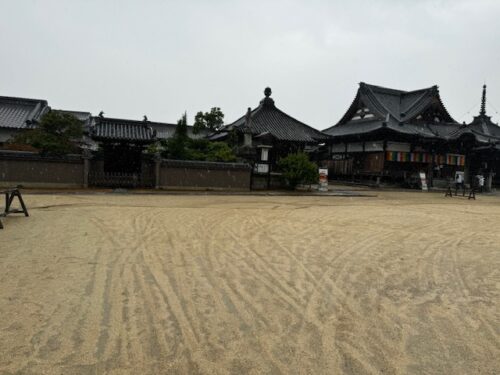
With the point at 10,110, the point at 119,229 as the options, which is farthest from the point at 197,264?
the point at 10,110

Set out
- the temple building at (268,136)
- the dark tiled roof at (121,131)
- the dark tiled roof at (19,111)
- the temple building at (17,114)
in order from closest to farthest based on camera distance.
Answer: the dark tiled roof at (121,131), the temple building at (268,136), the temple building at (17,114), the dark tiled roof at (19,111)

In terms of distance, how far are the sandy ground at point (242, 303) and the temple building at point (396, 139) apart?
1013 inches

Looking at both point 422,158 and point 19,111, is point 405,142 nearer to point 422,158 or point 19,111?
point 422,158

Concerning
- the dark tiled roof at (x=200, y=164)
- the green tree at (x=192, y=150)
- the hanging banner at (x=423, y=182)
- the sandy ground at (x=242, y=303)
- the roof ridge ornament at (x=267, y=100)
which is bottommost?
the sandy ground at (x=242, y=303)

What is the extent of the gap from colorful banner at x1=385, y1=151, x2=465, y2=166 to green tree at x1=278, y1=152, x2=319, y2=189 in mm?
11688

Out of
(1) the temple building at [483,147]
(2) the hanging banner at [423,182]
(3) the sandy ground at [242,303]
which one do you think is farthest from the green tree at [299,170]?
(1) the temple building at [483,147]

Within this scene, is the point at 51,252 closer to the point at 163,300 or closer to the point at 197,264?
the point at 197,264

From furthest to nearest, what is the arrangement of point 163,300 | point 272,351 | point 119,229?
→ 1. point 119,229
2. point 163,300
3. point 272,351

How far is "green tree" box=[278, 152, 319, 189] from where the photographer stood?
2425cm

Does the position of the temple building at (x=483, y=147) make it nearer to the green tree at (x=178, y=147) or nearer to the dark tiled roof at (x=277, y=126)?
the dark tiled roof at (x=277, y=126)

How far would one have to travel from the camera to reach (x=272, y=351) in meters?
3.43

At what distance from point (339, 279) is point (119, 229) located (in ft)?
18.3

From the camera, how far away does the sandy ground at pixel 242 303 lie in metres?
3.28

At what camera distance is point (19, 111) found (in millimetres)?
32406
